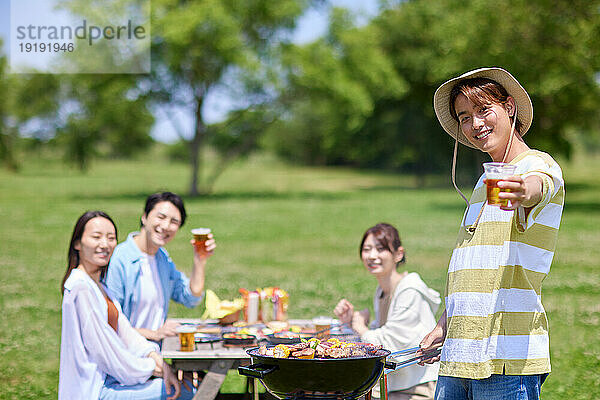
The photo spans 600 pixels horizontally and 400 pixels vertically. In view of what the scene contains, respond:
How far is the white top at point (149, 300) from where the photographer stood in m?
4.57

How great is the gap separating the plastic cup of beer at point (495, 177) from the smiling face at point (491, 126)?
354mm

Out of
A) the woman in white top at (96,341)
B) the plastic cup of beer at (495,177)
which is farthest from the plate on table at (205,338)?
the plastic cup of beer at (495,177)

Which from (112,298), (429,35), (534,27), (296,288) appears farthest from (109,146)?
(112,298)

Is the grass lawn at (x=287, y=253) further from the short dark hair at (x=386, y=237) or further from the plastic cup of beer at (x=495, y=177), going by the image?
the plastic cup of beer at (x=495, y=177)

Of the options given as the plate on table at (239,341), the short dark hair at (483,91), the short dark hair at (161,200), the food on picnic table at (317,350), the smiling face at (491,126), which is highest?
the short dark hair at (483,91)

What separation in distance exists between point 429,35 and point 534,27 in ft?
46.0

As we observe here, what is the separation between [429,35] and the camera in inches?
1519

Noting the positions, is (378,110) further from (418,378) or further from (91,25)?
(418,378)

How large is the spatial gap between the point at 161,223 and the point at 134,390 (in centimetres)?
111

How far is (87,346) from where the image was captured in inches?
150

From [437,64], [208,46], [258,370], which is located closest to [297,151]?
[437,64]

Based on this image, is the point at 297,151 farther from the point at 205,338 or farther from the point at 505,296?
the point at 505,296

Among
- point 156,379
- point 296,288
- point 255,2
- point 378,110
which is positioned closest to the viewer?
point 156,379

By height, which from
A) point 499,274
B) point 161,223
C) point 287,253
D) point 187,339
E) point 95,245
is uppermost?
point 161,223
